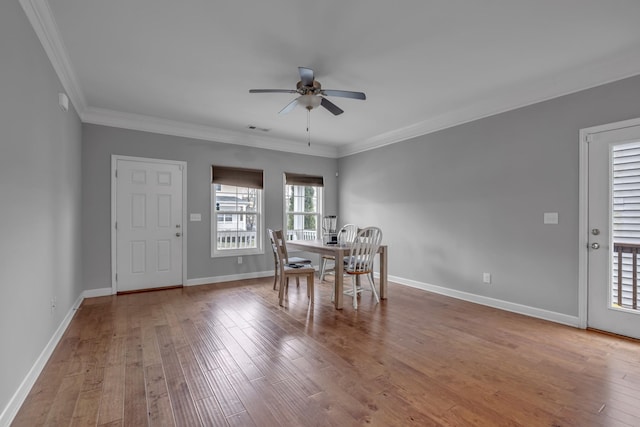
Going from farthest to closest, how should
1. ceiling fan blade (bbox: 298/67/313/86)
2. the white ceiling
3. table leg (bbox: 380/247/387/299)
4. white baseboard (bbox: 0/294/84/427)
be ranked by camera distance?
table leg (bbox: 380/247/387/299) < ceiling fan blade (bbox: 298/67/313/86) < the white ceiling < white baseboard (bbox: 0/294/84/427)

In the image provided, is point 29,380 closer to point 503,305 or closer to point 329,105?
point 329,105

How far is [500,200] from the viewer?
3783 mm

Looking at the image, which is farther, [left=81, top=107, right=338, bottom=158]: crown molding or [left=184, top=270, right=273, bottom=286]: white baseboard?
[left=184, top=270, right=273, bottom=286]: white baseboard

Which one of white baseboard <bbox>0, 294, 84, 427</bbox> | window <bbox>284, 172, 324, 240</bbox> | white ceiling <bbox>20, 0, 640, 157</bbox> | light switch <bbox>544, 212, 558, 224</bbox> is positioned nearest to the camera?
white baseboard <bbox>0, 294, 84, 427</bbox>

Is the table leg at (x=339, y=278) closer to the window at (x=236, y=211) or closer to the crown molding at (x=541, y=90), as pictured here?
the window at (x=236, y=211)

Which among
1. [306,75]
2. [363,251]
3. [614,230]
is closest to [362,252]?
[363,251]

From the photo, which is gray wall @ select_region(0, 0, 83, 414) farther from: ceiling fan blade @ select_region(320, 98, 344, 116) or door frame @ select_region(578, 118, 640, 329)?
door frame @ select_region(578, 118, 640, 329)

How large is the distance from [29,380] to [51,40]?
8.40 feet

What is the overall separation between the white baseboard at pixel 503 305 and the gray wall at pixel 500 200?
0.05 m

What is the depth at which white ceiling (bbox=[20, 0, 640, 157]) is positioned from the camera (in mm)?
2176

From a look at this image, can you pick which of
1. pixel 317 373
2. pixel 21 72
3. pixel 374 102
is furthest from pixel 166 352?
pixel 374 102

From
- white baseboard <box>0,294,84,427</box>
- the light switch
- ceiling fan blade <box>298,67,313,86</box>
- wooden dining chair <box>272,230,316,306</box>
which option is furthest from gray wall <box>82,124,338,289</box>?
the light switch

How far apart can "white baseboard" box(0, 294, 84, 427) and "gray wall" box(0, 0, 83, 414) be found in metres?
0.04

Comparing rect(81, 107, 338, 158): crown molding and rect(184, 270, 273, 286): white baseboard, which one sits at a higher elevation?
rect(81, 107, 338, 158): crown molding
